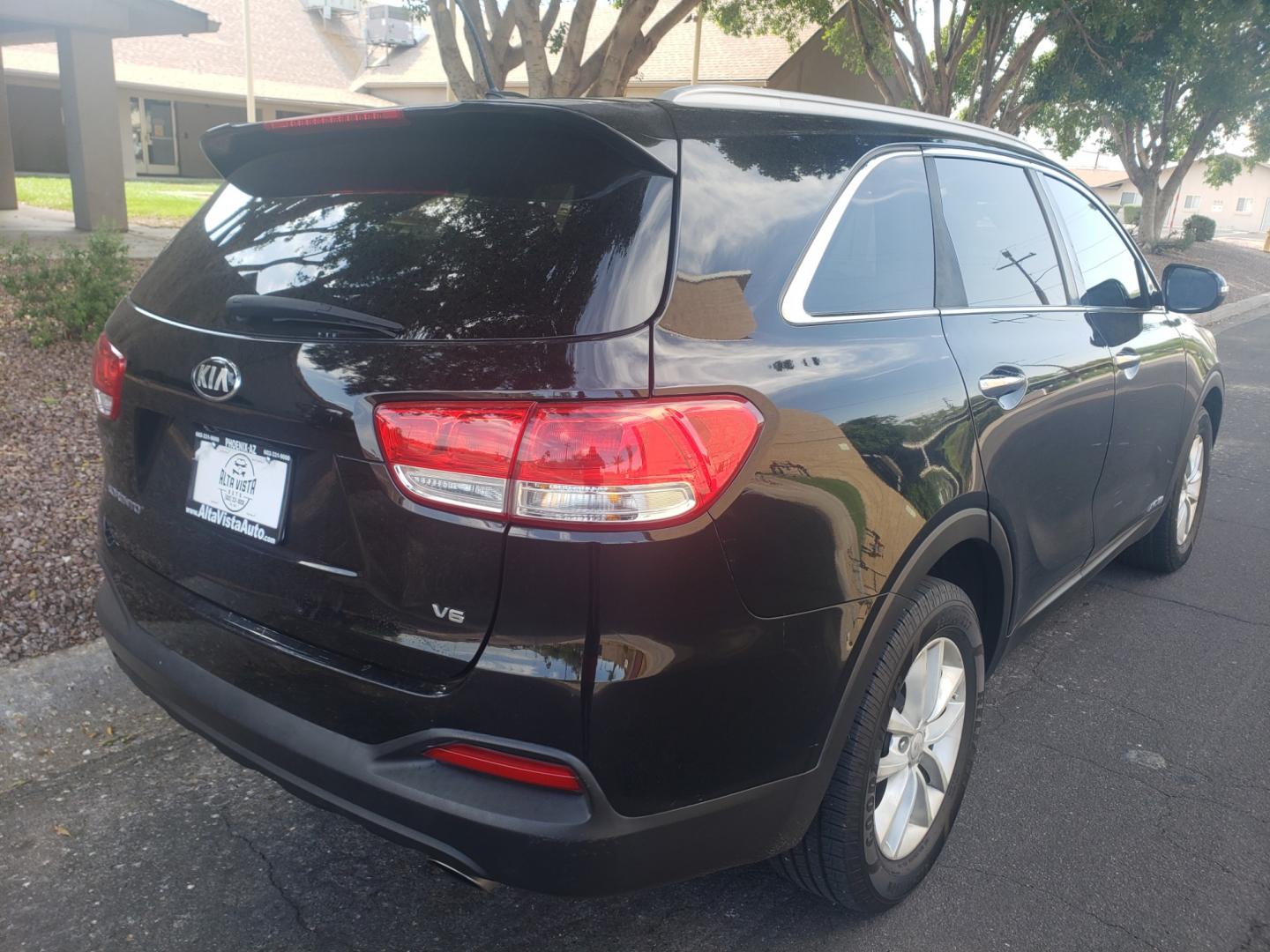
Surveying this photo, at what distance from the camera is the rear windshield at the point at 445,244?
6.13 feet

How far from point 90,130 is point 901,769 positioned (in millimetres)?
15522

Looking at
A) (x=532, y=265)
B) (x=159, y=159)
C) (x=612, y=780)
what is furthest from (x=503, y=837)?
(x=159, y=159)

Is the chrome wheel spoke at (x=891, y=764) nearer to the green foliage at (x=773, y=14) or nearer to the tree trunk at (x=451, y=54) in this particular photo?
the tree trunk at (x=451, y=54)

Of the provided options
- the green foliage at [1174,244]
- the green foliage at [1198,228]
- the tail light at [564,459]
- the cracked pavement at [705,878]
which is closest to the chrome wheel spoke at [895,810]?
the cracked pavement at [705,878]

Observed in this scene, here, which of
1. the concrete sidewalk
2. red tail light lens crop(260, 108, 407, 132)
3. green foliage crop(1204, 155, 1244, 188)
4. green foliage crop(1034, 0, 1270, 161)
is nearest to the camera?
red tail light lens crop(260, 108, 407, 132)

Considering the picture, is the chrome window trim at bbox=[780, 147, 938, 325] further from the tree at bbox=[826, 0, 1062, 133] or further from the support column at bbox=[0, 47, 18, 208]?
the support column at bbox=[0, 47, 18, 208]

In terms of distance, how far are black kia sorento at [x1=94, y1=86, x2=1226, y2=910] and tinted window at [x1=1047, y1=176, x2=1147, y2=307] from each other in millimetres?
1084

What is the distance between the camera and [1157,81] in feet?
52.8

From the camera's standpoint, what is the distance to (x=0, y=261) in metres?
8.96

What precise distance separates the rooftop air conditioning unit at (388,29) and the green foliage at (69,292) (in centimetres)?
3698

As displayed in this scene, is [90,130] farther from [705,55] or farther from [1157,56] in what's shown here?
[705,55]

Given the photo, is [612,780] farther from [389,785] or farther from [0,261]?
[0,261]

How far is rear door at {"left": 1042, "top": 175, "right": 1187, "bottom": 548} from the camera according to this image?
3512 millimetres

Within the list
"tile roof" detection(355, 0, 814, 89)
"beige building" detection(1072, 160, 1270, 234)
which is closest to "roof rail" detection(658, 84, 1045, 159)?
"tile roof" detection(355, 0, 814, 89)
